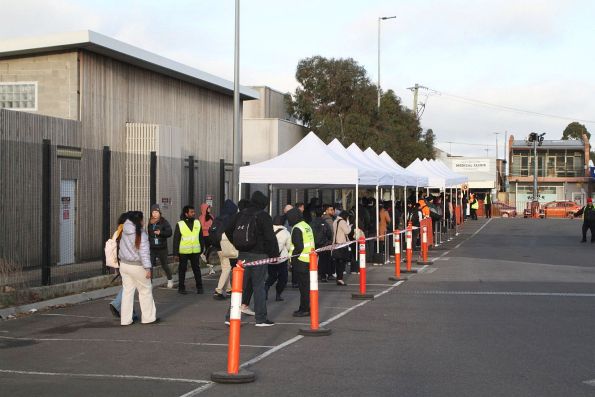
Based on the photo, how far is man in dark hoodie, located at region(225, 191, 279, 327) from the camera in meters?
12.0

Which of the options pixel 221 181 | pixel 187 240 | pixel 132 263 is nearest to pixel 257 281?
pixel 132 263

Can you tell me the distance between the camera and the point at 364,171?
21688 millimetres

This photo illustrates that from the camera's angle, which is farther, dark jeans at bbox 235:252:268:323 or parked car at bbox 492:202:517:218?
→ parked car at bbox 492:202:517:218

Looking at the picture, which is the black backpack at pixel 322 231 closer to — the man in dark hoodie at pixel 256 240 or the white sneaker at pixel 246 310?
the white sneaker at pixel 246 310

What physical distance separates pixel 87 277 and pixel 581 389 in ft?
37.5

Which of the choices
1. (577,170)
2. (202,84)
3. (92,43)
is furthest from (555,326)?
(577,170)

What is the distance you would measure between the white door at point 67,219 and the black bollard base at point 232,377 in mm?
11041

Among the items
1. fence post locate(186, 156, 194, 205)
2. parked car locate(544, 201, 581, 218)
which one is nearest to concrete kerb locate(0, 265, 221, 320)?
fence post locate(186, 156, 194, 205)

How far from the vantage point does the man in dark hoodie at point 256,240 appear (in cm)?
1205

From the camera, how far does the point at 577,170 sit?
8706cm

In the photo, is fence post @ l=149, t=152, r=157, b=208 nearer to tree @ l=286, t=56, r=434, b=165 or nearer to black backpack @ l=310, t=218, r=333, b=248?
black backpack @ l=310, t=218, r=333, b=248

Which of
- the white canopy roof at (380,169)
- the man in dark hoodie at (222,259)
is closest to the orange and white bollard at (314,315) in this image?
the man in dark hoodie at (222,259)

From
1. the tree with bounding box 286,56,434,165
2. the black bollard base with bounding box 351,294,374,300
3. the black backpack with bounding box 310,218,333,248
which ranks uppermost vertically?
the tree with bounding box 286,56,434,165

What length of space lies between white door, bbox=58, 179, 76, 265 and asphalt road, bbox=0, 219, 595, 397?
266 cm
